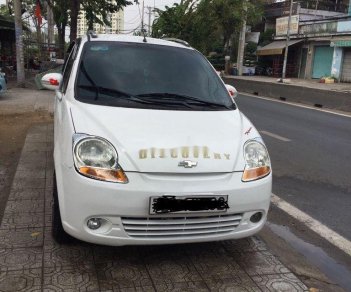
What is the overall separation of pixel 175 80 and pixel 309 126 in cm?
778

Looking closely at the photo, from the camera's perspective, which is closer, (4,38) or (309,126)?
(309,126)

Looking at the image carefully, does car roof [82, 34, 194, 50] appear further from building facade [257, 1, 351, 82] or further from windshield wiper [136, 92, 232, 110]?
building facade [257, 1, 351, 82]

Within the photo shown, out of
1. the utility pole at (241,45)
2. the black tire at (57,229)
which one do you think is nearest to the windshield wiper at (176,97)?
the black tire at (57,229)

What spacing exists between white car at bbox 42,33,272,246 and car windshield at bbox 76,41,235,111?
0.07m

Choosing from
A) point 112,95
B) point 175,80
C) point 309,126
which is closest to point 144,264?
point 112,95

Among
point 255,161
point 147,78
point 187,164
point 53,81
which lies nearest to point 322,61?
point 53,81

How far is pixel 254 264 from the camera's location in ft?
12.2

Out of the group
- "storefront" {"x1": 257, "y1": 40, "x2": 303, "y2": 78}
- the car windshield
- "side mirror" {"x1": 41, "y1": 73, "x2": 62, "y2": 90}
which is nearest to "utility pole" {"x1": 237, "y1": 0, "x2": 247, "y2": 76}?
"storefront" {"x1": 257, "y1": 40, "x2": 303, "y2": 78}

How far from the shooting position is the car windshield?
4.10 meters

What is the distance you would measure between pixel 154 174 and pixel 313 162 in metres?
4.93

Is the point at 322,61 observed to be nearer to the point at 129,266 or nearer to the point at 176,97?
the point at 176,97

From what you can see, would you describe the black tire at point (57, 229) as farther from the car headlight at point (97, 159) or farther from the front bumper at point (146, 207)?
the car headlight at point (97, 159)

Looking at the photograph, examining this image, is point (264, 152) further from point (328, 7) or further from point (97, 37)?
point (328, 7)

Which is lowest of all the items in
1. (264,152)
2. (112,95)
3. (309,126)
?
(309,126)
